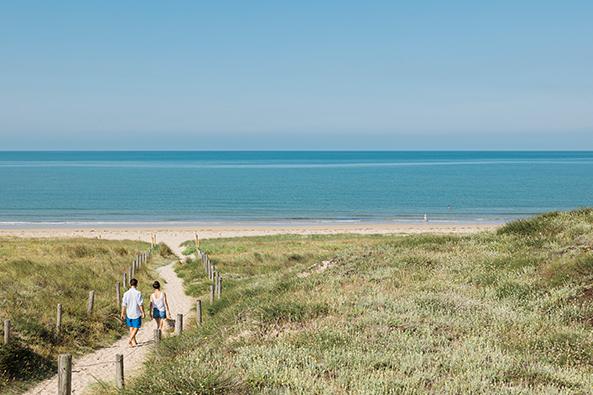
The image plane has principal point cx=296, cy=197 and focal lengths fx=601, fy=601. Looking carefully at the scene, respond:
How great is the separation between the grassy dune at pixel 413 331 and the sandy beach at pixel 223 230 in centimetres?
4314

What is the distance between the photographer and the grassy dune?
320 inches

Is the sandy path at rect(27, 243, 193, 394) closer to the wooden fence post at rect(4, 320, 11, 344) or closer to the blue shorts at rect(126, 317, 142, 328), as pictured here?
the blue shorts at rect(126, 317, 142, 328)

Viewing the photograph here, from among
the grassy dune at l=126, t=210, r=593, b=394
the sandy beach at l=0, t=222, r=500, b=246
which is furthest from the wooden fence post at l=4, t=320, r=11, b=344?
the sandy beach at l=0, t=222, r=500, b=246

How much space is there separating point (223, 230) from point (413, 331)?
58502mm

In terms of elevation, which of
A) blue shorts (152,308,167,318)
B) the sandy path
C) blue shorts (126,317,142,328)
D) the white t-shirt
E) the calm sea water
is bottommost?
the calm sea water

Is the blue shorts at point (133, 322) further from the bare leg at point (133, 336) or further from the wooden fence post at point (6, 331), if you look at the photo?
the wooden fence post at point (6, 331)

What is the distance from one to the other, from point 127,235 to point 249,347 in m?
55.7

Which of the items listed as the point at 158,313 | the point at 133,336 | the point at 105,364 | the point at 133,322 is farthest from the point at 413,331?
the point at 133,336

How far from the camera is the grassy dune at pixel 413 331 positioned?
26.7ft

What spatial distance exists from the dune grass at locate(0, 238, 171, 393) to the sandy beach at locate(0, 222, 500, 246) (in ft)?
106

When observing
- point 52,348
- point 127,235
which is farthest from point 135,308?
point 127,235

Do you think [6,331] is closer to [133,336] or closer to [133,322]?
[133,322]

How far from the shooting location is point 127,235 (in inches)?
2482

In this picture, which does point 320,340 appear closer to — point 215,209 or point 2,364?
point 2,364
